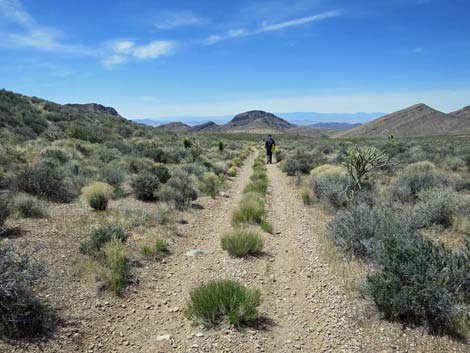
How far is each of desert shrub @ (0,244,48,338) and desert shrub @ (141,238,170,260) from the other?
2343mm

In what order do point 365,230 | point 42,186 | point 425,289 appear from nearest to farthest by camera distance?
point 425,289 → point 365,230 → point 42,186

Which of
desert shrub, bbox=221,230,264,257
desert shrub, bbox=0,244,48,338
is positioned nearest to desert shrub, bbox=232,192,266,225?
desert shrub, bbox=221,230,264,257

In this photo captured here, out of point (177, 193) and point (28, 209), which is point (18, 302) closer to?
point (28, 209)

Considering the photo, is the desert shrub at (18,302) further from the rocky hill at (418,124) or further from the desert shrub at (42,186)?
the rocky hill at (418,124)

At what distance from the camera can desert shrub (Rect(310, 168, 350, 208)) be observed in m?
10.8

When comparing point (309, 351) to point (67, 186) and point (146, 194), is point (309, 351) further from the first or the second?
point (67, 186)

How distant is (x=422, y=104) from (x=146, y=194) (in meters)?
162

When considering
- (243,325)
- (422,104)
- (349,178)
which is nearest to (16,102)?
(349,178)

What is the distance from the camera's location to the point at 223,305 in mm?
4652

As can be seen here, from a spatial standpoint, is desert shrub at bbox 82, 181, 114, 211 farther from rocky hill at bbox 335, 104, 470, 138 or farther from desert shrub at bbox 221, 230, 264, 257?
rocky hill at bbox 335, 104, 470, 138

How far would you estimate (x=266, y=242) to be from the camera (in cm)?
807

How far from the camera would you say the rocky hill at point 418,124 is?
122 metres

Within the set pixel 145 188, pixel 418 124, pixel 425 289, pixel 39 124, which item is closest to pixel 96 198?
pixel 145 188

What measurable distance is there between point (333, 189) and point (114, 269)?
7630 mm
